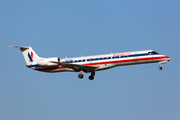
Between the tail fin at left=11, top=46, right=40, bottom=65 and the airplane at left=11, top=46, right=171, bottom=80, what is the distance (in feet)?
1.11

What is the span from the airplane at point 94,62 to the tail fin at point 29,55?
0.34 metres

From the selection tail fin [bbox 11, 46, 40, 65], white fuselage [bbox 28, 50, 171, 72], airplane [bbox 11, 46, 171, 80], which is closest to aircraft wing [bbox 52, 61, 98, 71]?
airplane [bbox 11, 46, 171, 80]

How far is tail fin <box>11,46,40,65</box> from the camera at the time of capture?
42.5 metres

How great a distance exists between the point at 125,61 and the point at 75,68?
699 cm

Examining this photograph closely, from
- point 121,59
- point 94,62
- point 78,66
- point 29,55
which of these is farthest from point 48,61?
point 121,59

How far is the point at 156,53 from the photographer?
122 ft

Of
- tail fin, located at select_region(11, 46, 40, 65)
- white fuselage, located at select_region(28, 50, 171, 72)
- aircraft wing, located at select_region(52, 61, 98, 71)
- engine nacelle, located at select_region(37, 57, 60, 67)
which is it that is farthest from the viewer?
tail fin, located at select_region(11, 46, 40, 65)

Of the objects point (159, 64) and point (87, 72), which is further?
point (87, 72)

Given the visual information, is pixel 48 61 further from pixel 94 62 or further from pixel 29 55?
pixel 94 62

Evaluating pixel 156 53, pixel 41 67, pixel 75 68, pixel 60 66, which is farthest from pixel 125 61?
pixel 41 67

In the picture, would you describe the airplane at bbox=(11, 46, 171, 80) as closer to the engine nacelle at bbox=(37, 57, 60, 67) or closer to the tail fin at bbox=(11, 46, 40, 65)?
the engine nacelle at bbox=(37, 57, 60, 67)

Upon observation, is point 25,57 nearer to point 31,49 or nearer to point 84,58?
point 31,49

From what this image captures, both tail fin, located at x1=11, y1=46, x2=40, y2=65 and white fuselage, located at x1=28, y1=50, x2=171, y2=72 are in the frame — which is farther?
tail fin, located at x1=11, y1=46, x2=40, y2=65

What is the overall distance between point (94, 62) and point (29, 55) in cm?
1063
